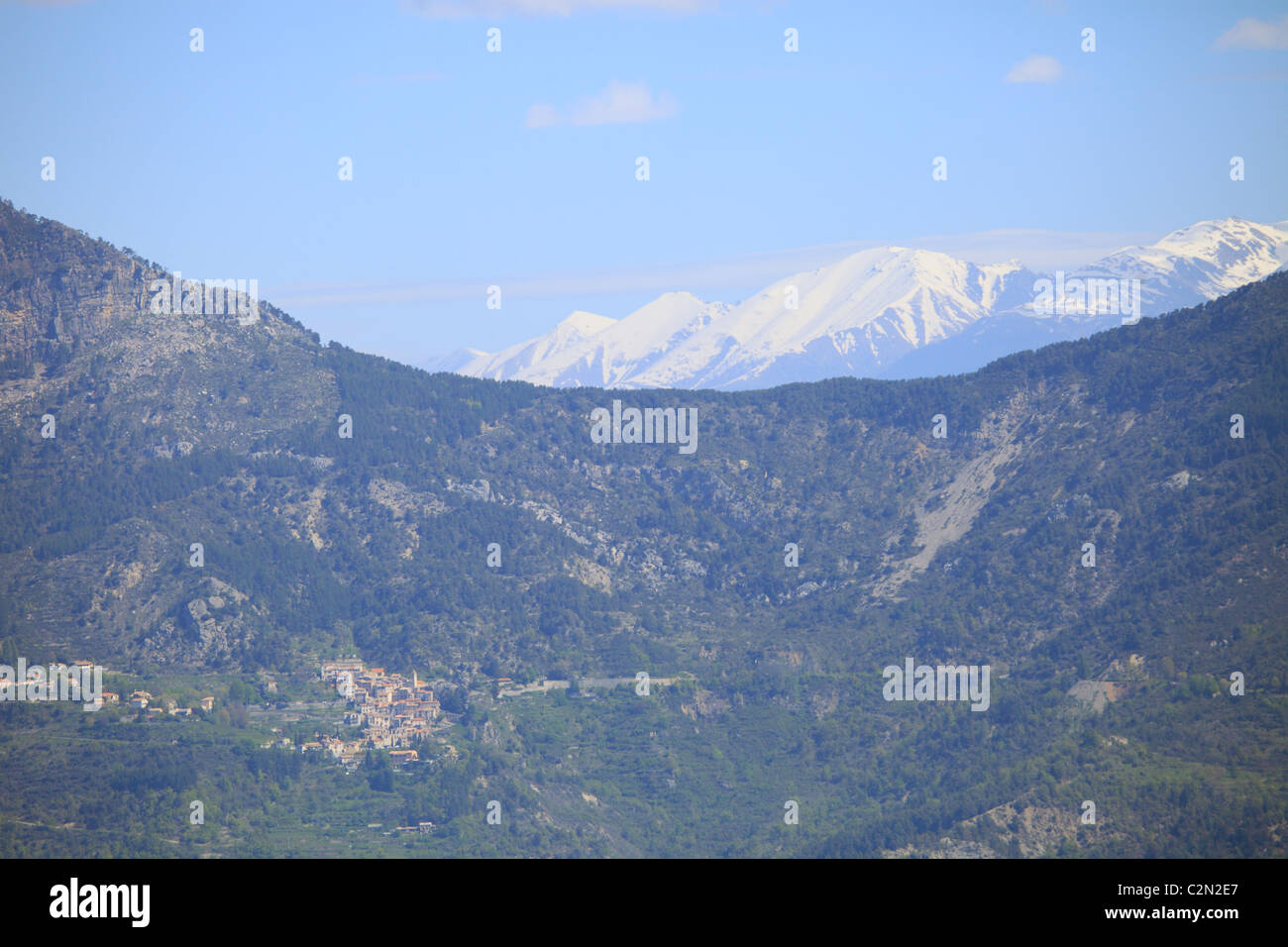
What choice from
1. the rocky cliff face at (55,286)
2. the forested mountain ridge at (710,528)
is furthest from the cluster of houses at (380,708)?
the rocky cliff face at (55,286)

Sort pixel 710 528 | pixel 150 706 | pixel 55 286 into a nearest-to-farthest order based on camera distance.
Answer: pixel 150 706, pixel 55 286, pixel 710 528

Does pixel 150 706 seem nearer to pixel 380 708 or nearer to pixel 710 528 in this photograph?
pixel 380 708

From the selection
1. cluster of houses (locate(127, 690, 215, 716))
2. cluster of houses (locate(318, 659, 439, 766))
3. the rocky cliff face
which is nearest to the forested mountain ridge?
the rocky cliff face

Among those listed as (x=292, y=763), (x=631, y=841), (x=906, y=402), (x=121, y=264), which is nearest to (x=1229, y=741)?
(x=631, y=841)

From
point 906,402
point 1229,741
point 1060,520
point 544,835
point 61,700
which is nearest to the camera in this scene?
point 1229,741

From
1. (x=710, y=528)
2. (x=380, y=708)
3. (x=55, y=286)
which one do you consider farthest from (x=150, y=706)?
(x=710, y=528)
